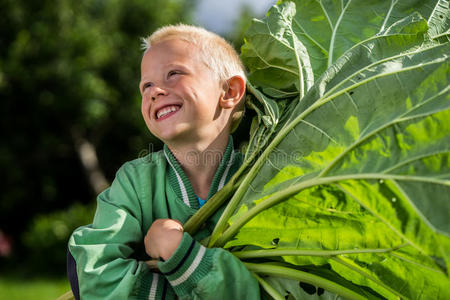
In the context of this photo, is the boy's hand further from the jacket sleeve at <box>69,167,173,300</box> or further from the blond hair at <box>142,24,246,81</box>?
the blond hair at <box>142,24,246,81</box>

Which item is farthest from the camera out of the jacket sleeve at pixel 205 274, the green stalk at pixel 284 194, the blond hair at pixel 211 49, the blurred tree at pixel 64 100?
the blurred tree at pixel 64 100

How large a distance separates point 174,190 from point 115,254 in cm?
29

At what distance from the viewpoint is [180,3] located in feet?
38.9

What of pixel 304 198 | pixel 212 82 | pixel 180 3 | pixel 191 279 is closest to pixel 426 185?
pixel 304 198

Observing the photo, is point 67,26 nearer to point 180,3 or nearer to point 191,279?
point 180,3

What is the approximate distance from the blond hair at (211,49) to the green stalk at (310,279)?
573mm

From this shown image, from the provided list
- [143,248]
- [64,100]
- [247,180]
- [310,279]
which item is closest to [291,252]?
[310,279]

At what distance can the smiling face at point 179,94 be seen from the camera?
1.42 meters

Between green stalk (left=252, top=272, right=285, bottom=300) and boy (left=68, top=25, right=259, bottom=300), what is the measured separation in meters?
0.05

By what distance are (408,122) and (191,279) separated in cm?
69

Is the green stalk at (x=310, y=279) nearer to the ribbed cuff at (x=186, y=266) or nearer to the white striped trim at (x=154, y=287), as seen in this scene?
the ribbed cuff at (x=186, y=266)

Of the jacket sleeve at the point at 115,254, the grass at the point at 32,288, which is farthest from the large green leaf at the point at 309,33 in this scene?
the grass at the point at 32,288

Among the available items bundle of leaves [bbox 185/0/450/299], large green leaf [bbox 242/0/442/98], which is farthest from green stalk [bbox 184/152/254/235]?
large green leaf [bbox 242/0/442/98]

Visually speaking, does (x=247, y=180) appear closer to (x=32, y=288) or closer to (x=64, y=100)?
(x=32, y=288)
